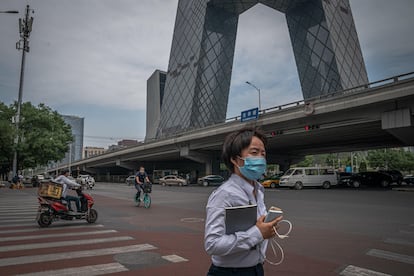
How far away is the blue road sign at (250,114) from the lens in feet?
97.2

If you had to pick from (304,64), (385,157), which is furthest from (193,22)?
(385,157)

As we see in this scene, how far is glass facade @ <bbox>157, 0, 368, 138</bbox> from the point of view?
63188 millimetres

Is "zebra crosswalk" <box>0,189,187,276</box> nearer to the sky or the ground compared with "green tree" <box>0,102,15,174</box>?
nearer to the ground

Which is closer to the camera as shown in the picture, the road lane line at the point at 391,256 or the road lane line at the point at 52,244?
the road lane line at the point at 391,256

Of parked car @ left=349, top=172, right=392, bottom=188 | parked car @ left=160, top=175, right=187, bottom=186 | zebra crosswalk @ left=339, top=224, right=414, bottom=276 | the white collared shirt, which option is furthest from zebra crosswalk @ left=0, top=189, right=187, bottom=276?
parked car @ left=160, top=175, right=187, bottom=186

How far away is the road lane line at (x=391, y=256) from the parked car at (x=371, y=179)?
28705 millimetres

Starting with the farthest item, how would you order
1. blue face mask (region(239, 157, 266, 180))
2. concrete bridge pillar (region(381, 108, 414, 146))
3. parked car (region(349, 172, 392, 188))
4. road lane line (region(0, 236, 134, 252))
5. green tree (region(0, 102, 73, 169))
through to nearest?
green tree (region(0, 102, 73, 169)), parked car (region(349, 172, 392, 188)), concrete bridge pillar (region(381, 108, 414, 146)), road lane line (region(0, 236, 134, 252)), blue face mask (region(239, 157, 266, 180))

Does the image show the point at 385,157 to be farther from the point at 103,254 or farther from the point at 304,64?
the point at 103,254

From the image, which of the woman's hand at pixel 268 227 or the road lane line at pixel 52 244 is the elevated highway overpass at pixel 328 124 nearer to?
the road lane line at pixel 52 244

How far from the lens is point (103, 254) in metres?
5.70

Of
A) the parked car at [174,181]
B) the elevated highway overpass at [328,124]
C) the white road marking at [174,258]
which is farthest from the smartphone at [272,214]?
the parked car at [174,181]

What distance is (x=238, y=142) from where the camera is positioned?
7.34 feet

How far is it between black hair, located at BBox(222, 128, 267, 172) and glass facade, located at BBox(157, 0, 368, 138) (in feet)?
207

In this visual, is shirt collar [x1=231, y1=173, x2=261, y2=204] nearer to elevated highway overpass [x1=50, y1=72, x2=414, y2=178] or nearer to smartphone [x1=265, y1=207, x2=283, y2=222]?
smartphone [x1=265, y1=207, x2=283, y2=222]
